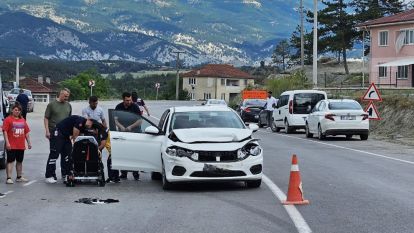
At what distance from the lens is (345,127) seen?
27250 millimetres

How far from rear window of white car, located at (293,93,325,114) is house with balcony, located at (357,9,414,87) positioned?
25111 millimetres

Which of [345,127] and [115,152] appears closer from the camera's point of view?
[115,152]

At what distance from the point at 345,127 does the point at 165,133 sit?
47.3 feet

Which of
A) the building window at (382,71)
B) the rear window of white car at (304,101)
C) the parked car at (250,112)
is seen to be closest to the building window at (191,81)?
the building window at (382,71)

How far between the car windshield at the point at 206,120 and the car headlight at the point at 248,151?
1.00 meters

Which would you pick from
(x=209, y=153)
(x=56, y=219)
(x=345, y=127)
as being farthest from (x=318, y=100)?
(x=56, y=219)

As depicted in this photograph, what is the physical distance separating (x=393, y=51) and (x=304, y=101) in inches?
1196

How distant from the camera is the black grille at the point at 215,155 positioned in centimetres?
1295

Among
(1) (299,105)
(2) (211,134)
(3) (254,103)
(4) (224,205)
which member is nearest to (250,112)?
(3) (254,103)

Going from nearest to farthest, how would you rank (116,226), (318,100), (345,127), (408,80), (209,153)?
1. (116,226)
2. (209,153)
3. (345,127)
4. (318,100)
5. (408,80)

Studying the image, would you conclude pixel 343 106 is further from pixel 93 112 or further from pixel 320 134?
pixel 93 112

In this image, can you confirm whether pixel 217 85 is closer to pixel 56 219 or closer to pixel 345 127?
pixel 345 127

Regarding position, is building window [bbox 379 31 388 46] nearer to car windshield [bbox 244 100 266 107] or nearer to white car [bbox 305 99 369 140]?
car windshield [bbox 244 100 266 107]

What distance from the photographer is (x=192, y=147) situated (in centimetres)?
1298
